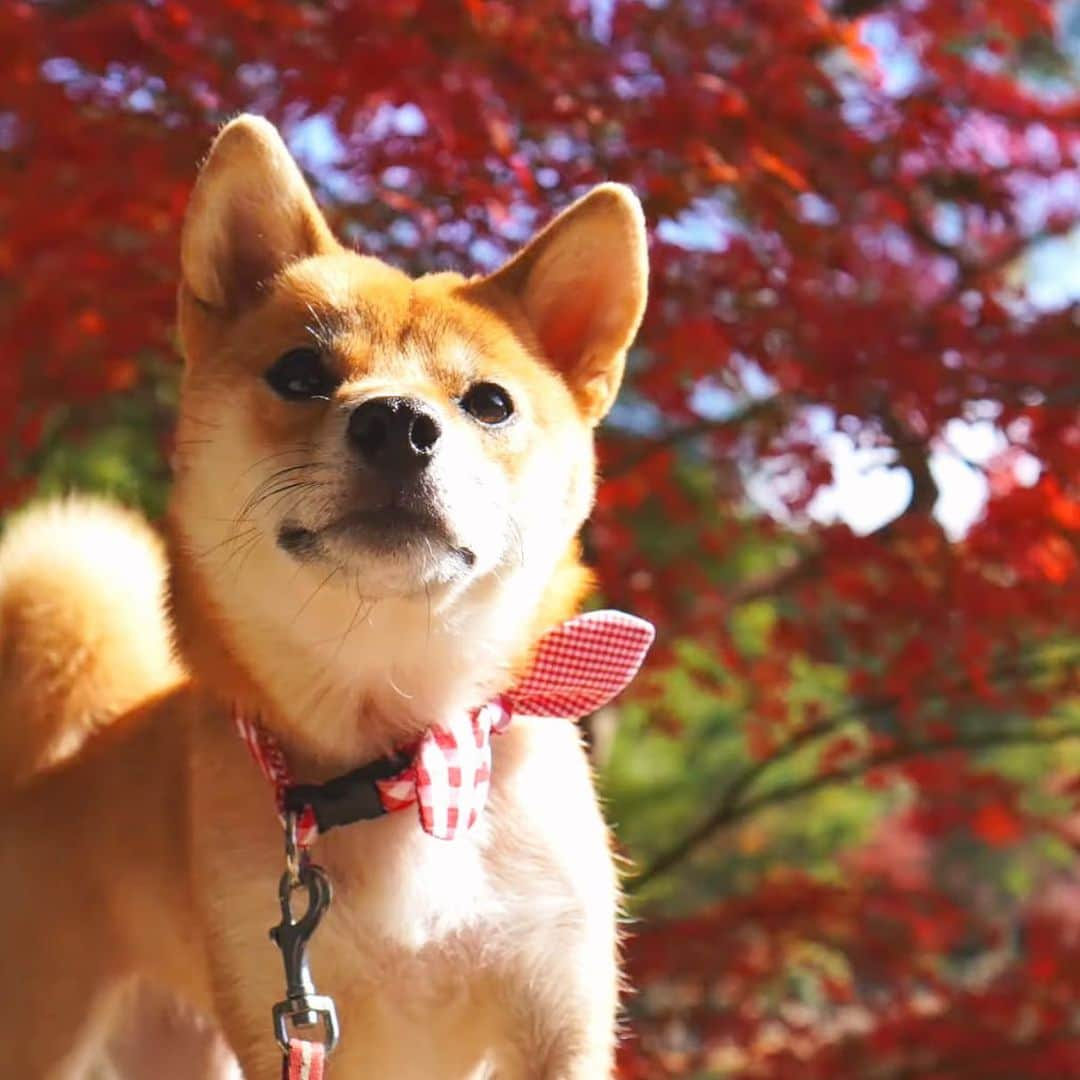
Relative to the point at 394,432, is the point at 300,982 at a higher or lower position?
lower

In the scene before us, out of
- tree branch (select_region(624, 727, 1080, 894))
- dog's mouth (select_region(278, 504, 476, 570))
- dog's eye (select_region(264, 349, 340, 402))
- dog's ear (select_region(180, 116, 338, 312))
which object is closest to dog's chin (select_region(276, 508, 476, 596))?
dog's mouth (select_region(278, 504, 476, 570))

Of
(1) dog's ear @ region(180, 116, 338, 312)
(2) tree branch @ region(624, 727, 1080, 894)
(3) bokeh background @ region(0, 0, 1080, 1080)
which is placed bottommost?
(2) tree branch @ region(624, 727, 1080, 894)

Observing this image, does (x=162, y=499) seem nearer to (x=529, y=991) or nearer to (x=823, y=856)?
(x=529, y=991)

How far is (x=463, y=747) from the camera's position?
187 centimetres

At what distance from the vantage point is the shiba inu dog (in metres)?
1.77

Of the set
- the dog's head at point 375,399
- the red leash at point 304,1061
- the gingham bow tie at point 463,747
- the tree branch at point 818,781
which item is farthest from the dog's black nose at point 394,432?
the tree branch at point 818,781

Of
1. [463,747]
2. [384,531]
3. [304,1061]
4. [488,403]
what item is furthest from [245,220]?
[304,1061]

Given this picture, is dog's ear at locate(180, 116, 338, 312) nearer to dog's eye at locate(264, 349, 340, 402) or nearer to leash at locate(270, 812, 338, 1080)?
dog's eye at locate(264, 349, 340, 402)

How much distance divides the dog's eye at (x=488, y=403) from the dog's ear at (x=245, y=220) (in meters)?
0.38

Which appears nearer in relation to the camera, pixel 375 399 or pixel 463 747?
pixel 375 399

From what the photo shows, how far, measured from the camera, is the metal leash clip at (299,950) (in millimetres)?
1670

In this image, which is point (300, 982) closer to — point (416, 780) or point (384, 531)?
point (416, 780)

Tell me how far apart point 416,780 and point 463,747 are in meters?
0.08

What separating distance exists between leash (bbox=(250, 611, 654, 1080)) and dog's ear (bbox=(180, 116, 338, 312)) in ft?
2.08
